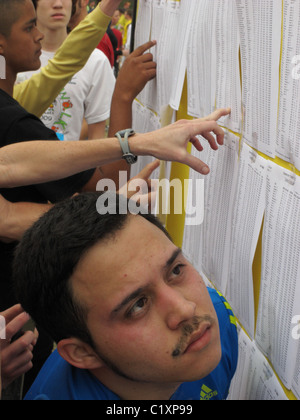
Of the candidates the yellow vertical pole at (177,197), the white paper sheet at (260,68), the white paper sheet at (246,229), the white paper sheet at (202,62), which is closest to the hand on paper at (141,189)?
the yellow vertical pole at (177,197)

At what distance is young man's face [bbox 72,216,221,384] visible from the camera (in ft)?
3.08

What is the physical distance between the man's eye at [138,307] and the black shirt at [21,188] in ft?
2.38

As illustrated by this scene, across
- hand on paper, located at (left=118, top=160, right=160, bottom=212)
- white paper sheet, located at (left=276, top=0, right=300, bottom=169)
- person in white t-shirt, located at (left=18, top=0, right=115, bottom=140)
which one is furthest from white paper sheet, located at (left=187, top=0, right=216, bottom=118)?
person in white t-shirt, located at (left=18, top=0, right=115, bottom=140)

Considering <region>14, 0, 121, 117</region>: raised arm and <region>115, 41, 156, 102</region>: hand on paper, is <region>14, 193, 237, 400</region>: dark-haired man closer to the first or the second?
<region>115, 41, 156, 102</region>: hand on paper

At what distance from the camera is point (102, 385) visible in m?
1.07

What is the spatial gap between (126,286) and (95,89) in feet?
7.00

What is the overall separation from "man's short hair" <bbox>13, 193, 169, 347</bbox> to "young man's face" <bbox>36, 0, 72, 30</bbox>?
1.84 meters

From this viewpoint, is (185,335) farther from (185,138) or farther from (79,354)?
(185,138)

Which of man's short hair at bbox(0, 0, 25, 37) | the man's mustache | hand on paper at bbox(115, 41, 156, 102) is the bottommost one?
the man's mustache

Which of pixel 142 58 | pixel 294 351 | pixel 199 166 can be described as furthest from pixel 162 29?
pixel 294 351

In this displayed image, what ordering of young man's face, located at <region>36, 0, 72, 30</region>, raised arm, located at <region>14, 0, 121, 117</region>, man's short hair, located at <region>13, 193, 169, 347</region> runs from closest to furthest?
man's short hair, located at <region>13, 193, 169, 347</region>, raised arm, located at <region>14, 0, 121, 117</region>, young man's face, located at <region>36, 0, 72, 30</region>

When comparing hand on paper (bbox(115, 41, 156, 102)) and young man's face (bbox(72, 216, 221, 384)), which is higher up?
hand on paper (bbox(115, 41, 156, 102))

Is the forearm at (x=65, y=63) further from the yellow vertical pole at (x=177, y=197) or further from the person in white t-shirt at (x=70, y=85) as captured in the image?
the yellow vertical pole at (x=177, y=197)
